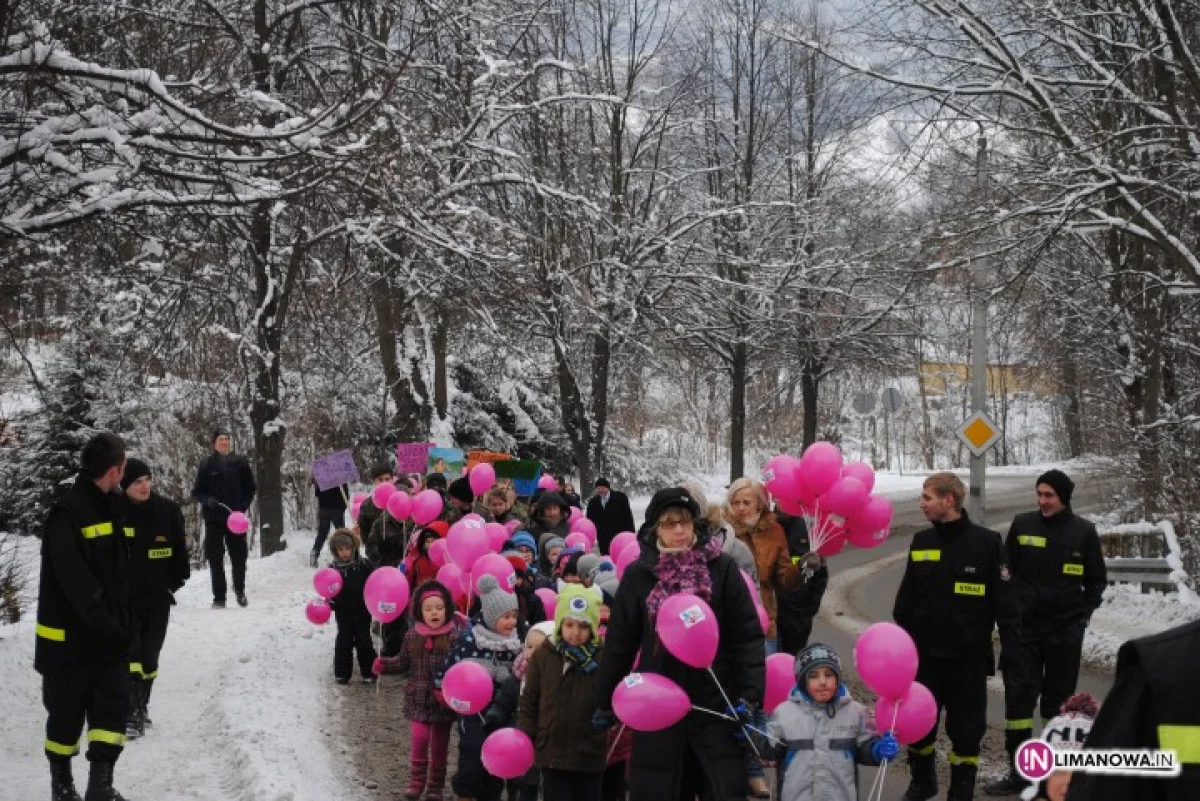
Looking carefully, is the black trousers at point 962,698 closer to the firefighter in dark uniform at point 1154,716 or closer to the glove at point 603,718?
the glove at point 603,718

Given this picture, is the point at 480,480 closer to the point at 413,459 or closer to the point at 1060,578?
the point at 413,459

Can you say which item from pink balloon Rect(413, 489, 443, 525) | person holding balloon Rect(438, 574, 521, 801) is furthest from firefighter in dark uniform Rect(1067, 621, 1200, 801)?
pink balloon Rect(413, 489, 443, 525)

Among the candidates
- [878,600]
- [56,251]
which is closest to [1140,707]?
[56,251]

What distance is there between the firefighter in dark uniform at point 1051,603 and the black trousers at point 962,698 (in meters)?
0.62

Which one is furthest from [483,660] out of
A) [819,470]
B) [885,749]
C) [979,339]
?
[979,339]

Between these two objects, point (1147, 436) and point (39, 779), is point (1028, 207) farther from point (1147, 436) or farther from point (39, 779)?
point (39, 779)

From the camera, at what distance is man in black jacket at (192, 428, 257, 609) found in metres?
13.3

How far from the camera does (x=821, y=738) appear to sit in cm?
540

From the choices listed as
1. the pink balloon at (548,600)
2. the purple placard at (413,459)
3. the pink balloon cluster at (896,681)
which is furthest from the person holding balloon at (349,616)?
the purple placard at (413,459)

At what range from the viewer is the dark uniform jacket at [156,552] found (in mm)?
7988

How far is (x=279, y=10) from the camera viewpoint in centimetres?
1712

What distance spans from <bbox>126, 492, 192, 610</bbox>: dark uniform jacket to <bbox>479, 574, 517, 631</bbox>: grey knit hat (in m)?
2.37

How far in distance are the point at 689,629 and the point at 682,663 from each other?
326 mm

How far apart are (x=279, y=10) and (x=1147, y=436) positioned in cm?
1370
